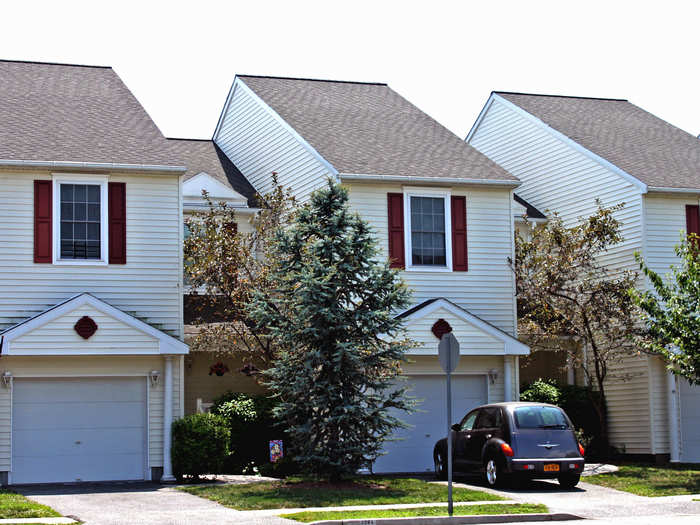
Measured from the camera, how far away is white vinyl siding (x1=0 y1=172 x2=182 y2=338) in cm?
2181

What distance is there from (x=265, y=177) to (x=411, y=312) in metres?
7.27

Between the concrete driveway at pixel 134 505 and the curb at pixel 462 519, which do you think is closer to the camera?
the curb at pixel 462 519

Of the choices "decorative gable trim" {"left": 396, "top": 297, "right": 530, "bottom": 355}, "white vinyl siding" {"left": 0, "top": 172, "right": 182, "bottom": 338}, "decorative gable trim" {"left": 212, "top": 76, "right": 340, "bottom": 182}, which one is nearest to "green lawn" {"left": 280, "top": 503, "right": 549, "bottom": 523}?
"decorative gable trim" {"left": 396, "top": 297, "right": 530, "bottom": 355}

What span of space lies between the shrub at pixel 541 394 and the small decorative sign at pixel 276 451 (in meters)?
6.80

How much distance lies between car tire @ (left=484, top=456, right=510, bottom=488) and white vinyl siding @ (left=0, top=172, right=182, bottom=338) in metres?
7.29

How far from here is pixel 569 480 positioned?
64.9ft

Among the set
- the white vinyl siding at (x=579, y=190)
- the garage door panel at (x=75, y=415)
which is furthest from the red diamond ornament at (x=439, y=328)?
the garage door panel at (x=75, y=415)

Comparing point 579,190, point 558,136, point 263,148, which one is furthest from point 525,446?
point 263,148

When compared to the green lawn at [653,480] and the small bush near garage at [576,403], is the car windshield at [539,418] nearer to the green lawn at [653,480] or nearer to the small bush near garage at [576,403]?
the green lawn at [653,480]

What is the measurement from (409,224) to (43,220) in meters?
8.41

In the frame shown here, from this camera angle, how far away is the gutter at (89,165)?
2183 centimetres

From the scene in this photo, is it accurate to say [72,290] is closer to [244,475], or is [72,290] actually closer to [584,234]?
[244,475]

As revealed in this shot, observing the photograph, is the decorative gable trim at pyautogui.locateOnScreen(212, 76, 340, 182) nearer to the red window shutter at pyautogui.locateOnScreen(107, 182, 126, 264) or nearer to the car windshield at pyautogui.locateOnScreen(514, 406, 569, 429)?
the red window shutter at pyautogui.locateOnScreen(107, 182, 126, 264)

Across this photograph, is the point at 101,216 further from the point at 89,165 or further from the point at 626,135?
the point at 626,135
